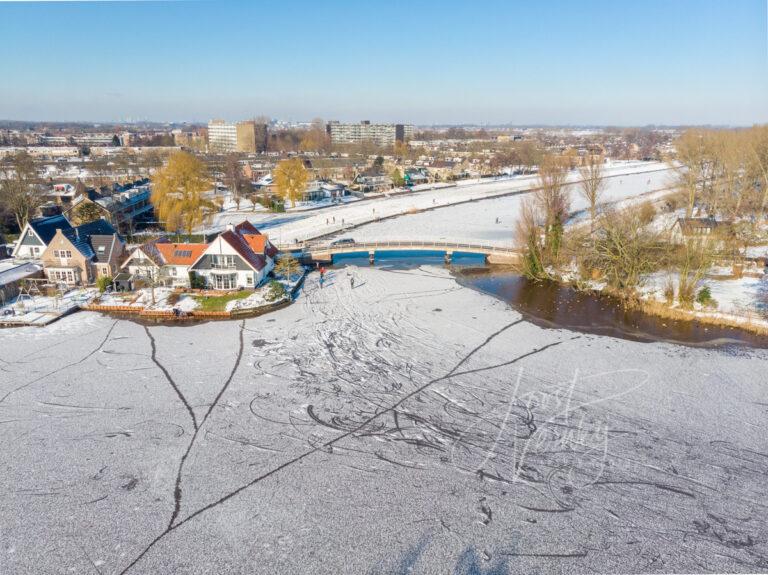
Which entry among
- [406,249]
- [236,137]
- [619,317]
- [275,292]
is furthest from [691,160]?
[236,137]

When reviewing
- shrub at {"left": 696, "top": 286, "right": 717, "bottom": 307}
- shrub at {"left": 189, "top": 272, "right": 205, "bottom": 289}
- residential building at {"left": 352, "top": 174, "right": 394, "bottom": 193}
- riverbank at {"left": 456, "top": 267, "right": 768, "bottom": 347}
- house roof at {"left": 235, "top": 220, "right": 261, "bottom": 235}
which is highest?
residential building at {"left": 352, "top": 174, "right": 394, "bottom": 193}

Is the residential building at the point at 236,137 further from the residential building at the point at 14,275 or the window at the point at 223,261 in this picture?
the window at the point at 223,261

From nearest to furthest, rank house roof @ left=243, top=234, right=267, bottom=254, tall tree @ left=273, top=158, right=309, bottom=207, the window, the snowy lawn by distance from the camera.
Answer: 1. the snowy lawn
2. the window
3. house roof @ left=243, top=234, right=267, bottom=254
4. tall tree @ left=273, top=158, right=309, bottom=207

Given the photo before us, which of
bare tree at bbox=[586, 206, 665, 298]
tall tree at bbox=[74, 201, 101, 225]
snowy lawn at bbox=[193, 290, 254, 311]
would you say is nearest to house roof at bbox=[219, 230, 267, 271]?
snowy lawn at bbox=[193, 290, 254, 311]


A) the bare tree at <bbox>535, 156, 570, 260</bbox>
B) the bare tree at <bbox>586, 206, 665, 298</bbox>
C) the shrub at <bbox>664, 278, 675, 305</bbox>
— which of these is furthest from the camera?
the bare tree at <bbox>535, 156, 570, 260</bbox>

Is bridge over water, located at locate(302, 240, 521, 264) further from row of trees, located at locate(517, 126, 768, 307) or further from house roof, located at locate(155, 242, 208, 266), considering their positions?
house roof, located at locate(155, 242, 208, 266)

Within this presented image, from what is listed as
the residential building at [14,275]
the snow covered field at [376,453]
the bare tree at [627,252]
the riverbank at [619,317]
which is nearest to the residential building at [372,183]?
the riverbank at [619,317]

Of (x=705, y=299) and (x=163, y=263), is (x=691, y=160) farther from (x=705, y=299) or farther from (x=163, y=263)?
(x=163, y=263)

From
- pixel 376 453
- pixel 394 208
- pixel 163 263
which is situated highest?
pixel 394 208
